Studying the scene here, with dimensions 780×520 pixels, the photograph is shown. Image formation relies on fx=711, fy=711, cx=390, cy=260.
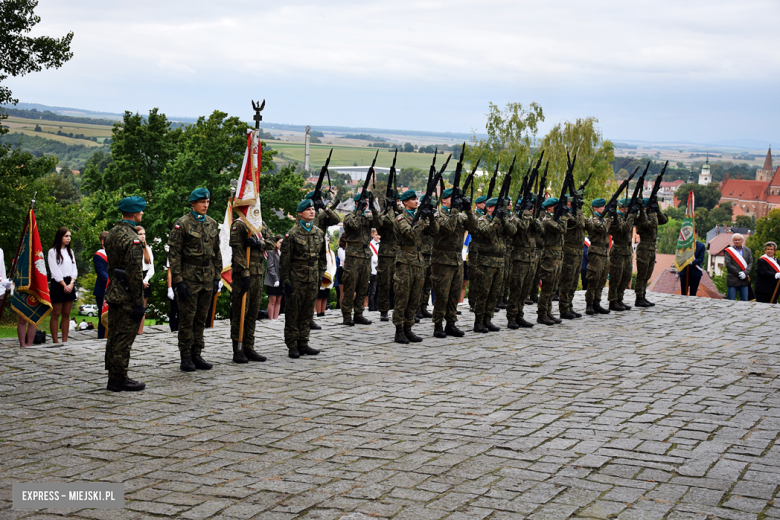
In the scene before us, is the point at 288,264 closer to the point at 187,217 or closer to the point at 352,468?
the point at 187,217

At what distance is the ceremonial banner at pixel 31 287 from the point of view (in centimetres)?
923

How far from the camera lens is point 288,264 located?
890cm

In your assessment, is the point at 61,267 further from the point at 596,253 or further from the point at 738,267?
the point at 738,267

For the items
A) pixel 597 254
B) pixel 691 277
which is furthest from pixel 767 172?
pixel 597 254

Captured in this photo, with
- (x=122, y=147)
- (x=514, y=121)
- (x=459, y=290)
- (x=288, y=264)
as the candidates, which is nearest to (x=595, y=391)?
(x=459, y=290)

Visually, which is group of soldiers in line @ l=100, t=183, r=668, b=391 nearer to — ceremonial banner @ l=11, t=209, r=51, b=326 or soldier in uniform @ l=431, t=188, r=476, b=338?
soldier in uniform @ l=431, t=188, r=476, b=338

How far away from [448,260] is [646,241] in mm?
5167

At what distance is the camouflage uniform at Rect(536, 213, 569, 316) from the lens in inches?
454

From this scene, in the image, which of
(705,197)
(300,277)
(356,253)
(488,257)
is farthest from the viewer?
(705,197)

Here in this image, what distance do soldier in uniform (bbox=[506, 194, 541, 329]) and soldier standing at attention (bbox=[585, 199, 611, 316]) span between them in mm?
1759

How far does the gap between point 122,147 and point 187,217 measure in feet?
71.1

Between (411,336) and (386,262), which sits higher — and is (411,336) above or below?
below

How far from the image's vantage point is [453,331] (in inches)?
413

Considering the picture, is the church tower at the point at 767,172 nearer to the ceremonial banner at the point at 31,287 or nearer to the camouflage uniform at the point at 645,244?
the camouflage uniform at the point at 645,244
